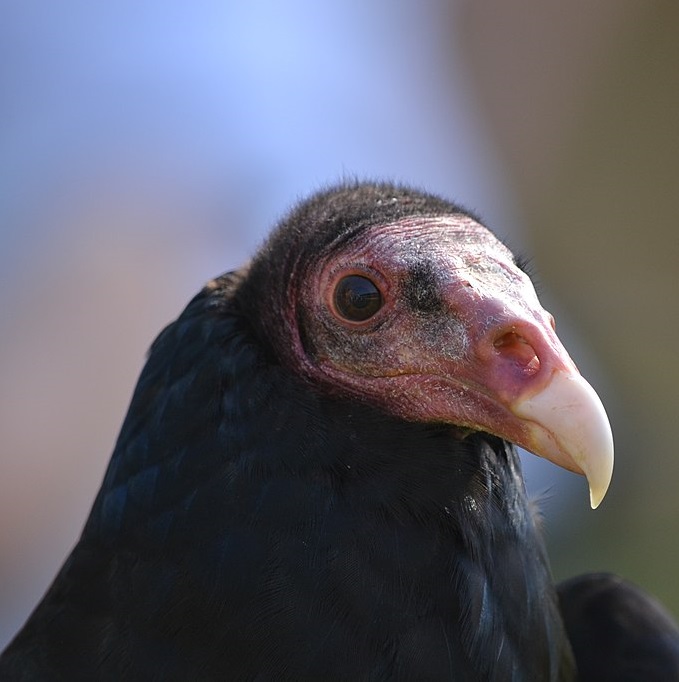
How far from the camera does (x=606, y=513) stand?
6836 millimetres

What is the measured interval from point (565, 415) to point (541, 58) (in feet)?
13.2

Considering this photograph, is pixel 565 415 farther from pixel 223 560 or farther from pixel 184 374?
pixel 184 374

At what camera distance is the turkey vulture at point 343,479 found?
1.97 meters

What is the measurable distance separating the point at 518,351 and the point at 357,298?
407 millimetres

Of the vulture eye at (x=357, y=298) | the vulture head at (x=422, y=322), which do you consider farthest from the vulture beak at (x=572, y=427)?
the vulture eye at (x=357, y=298)

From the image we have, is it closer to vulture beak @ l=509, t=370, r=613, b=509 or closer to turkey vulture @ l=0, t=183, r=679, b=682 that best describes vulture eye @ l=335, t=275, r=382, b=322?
turkey vulture @ l=0, t=183, r=679, b=682

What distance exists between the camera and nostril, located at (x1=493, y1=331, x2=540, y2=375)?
6.44ft

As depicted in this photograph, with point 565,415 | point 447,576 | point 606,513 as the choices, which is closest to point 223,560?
point 447,576

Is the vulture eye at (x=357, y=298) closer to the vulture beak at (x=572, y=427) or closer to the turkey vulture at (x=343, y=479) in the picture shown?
the turkey vulture at (x=343, y=479)

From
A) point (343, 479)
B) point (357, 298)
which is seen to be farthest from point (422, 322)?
point (343, 479)

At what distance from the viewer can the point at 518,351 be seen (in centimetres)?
200

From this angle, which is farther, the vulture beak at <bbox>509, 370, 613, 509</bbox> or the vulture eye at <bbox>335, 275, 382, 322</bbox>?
the vulture eye at <bbox>335, 275, 382, 322</bbox>

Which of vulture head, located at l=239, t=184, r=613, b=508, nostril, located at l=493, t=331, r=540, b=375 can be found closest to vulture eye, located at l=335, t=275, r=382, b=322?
vulture head, located at l=239, t=184, r=613, b=508

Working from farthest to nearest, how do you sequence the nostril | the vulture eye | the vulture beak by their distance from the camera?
1. the vulture eye
2. the nostril
3. the vulture beak
